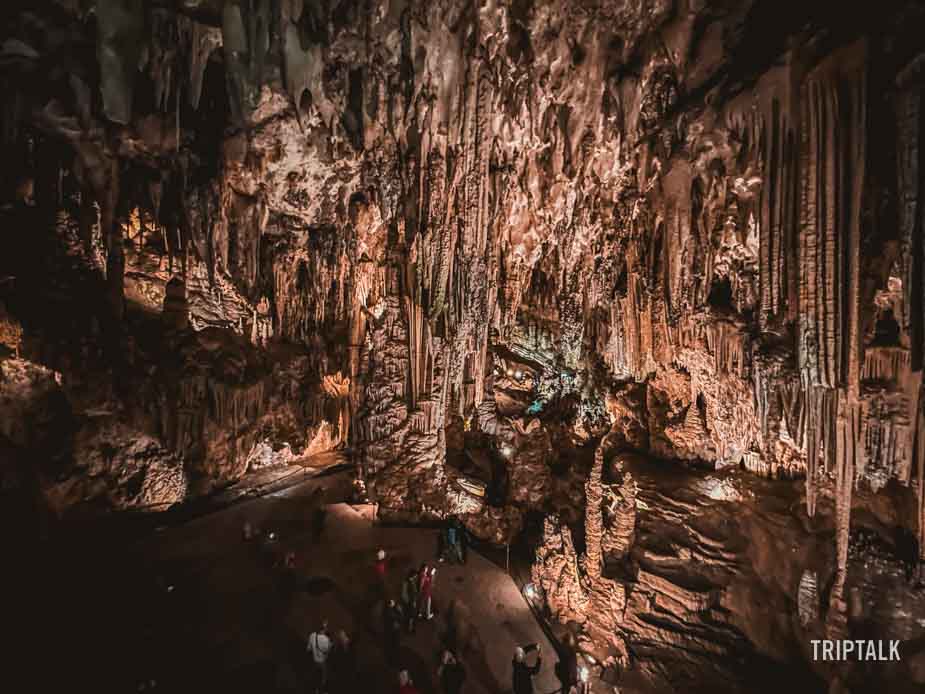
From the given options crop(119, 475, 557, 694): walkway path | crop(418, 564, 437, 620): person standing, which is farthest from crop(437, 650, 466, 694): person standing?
crop(418, 564, 437, 620): person standing

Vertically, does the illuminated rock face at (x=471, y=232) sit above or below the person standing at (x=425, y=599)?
above

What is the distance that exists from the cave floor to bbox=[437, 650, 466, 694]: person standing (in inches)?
11.1

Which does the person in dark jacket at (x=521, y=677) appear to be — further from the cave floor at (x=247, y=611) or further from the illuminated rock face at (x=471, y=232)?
the illuminated rock face at (x=471, y=232)

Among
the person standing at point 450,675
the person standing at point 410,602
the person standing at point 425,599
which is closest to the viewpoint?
the person standing at point 450,675

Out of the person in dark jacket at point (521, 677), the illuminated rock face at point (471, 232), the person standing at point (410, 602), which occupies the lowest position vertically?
the person in dark jacket at point (521, 677)

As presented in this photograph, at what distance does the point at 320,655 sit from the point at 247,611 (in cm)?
195

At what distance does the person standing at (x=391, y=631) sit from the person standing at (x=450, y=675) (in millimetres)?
694

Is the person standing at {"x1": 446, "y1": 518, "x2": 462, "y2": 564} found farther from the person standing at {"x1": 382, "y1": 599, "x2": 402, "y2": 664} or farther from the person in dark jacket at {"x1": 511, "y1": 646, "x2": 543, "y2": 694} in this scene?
the person in dark jacket at {"x1": 511, "y1": 646, "x2": 543, "y2": 694}

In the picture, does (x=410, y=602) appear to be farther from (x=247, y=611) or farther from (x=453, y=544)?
(x=247, y=611)

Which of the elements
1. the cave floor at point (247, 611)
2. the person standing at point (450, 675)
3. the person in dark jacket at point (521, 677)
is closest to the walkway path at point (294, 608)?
the cave floor at point (247, 611)

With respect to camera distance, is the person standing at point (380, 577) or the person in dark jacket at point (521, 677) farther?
the person standing at point (380, 577)

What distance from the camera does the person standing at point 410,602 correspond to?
581 centimetres

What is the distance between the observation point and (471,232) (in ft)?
23.1

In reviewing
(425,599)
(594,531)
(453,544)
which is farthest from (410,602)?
(594,531)
